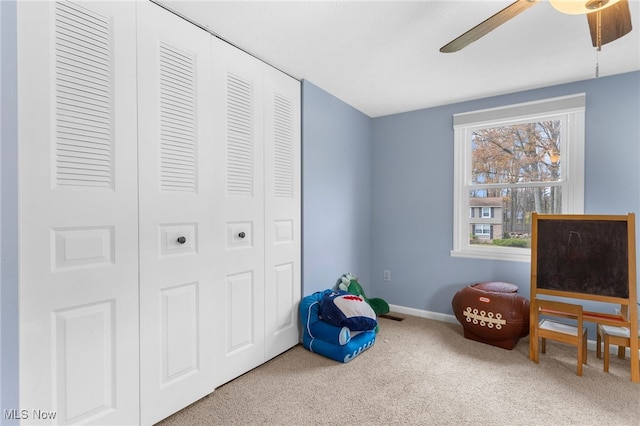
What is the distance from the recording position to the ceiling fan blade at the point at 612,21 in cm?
135

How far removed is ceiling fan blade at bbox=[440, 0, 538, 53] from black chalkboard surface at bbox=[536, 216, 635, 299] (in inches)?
69.2

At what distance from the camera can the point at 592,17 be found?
1.43 m

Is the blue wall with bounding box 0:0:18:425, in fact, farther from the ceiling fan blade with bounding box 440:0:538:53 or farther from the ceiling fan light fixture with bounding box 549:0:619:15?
the ceiling fan light fixture with bounding box 549:0:619:15

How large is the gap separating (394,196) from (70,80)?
3109mm

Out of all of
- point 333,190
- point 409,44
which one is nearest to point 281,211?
point 333,190

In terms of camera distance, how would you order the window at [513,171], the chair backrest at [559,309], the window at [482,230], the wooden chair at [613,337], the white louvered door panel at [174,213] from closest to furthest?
the white louvered door panel at [174,213] → the wooden chair at [613,337] → the chair backrest at [559,309] → the window at [513,171] → the window at [482,230]

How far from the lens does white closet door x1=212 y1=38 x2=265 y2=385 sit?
80.0 inches

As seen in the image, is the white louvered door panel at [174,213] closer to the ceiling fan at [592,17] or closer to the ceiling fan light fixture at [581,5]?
the ceiling fan at [592,17]

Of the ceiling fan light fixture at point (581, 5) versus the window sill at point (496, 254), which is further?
the window sill at point (496, 254)

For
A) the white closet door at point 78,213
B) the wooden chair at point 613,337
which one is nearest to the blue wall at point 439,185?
the wooden chair at point 613,337

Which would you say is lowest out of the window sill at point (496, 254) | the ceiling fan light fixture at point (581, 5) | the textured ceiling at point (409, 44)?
the window sill at point (496, 254)

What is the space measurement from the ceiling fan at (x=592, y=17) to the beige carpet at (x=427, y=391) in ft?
6.78

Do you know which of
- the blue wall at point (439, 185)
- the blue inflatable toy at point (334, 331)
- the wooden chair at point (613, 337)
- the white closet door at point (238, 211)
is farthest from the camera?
the blue wall at point (439, 185)

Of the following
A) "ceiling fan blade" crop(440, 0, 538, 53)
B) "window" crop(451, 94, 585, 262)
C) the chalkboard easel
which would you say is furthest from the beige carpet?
"ceiling fan blade" crop(440, 0, 538, 53)
